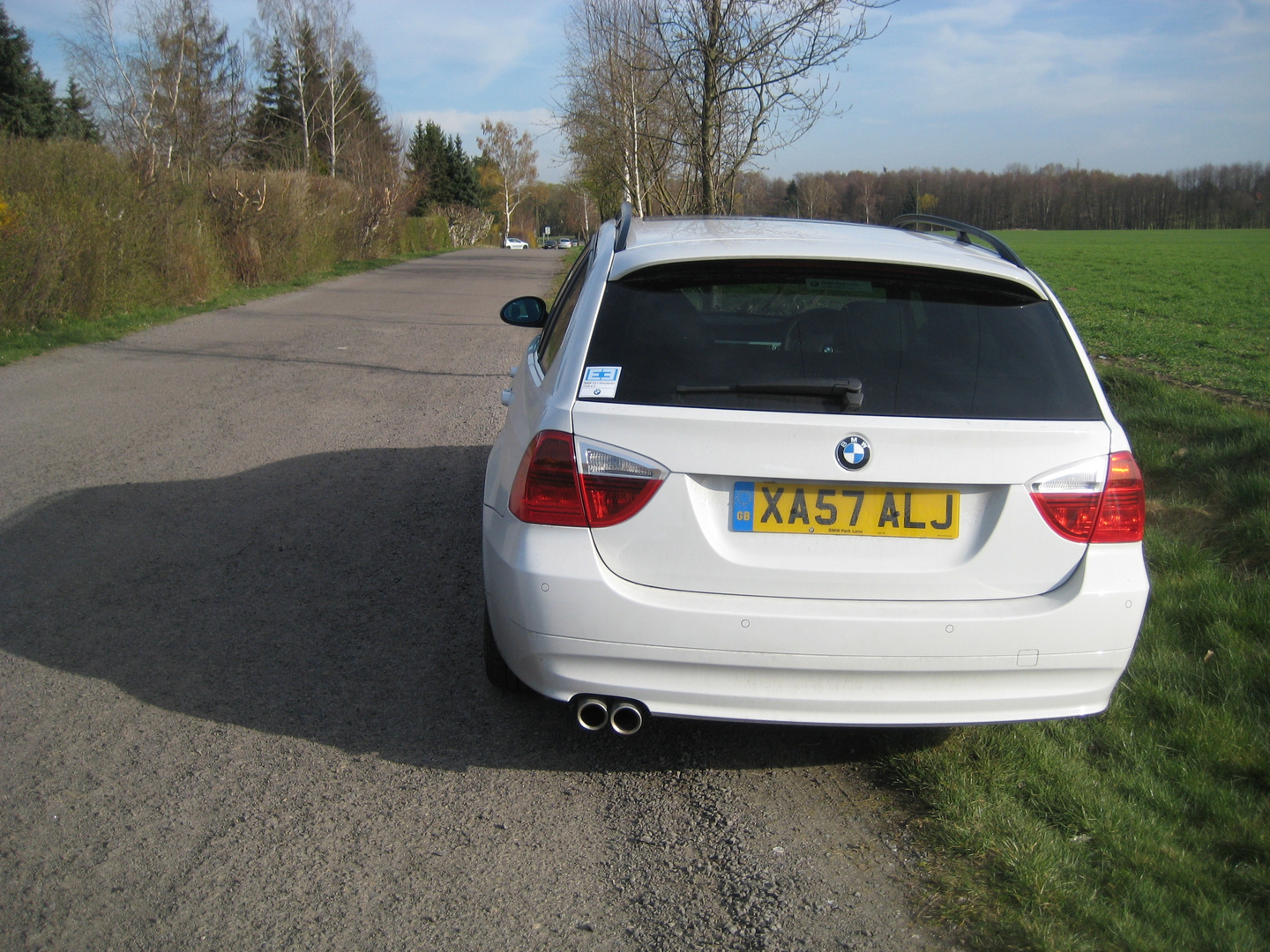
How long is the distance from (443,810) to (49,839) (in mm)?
1059

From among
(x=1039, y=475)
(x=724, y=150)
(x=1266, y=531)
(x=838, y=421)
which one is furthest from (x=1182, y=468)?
(x=724, y=150)

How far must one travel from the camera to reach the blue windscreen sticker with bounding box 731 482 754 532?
2.71 meters

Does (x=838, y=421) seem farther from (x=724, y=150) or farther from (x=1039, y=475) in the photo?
(x=724, y=150)

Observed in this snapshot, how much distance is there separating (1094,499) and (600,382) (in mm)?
1444

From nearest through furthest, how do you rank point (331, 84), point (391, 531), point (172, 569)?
point (172, 569) < point (391, 531) < point (331, 84)

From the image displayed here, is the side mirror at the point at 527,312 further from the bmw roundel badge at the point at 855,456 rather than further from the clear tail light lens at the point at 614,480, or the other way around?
the bmw roundel badge at the point at 855,456

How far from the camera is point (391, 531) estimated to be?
215 inches

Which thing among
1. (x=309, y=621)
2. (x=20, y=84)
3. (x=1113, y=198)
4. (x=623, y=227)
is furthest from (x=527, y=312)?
(x=1113, y=198)

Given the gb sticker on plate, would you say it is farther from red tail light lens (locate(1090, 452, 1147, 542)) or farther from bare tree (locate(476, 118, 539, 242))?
bare tree (locate(476, 118, 539, 242))

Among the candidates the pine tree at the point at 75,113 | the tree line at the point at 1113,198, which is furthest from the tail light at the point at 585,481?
the tree line at the point at 1113,198

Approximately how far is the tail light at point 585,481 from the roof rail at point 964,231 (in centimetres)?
155

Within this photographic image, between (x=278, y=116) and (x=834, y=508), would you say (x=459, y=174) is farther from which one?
(x=834, y=508)

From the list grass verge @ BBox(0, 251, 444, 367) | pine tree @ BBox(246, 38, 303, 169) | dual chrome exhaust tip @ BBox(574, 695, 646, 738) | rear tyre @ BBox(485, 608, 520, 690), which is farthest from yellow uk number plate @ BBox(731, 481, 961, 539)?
pine tree @ BBox(246, 38, 303, 169)

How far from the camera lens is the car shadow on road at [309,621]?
3.39 metres
